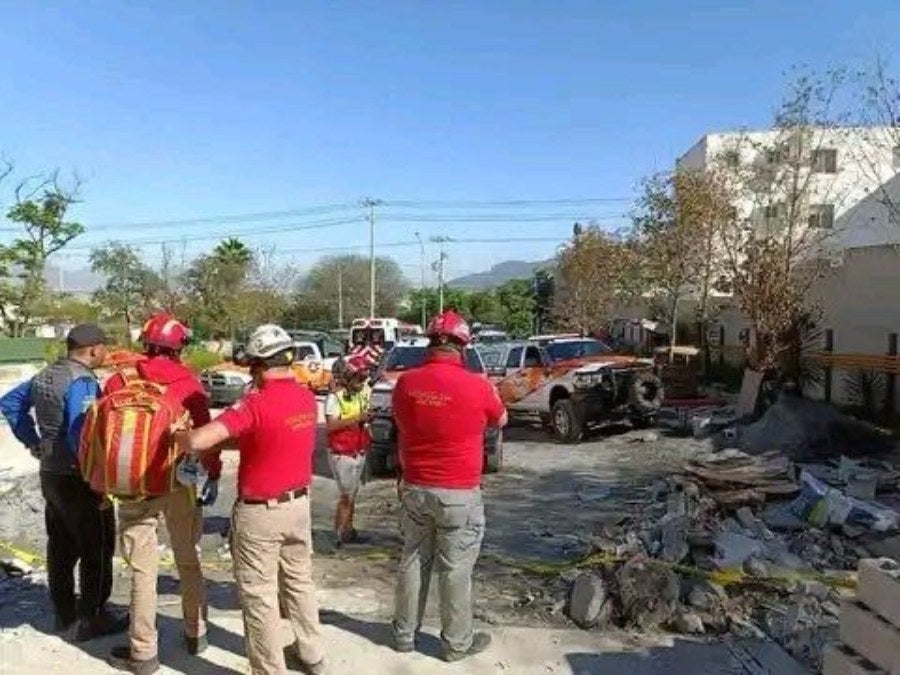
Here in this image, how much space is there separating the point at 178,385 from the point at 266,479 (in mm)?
718

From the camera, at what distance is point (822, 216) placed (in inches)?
1171

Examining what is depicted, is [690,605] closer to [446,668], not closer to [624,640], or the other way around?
[624,640]

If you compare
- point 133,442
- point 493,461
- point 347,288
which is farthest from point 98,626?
point 347,288

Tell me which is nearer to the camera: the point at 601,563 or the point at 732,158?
the point at 601,563

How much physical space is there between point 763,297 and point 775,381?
286cm

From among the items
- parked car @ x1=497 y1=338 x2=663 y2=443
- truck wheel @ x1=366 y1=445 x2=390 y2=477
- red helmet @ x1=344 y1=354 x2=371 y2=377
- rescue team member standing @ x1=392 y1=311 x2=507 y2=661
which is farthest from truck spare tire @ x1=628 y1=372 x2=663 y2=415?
rescue team member standing @ x1=392 y1=311 x2=507 y2=661

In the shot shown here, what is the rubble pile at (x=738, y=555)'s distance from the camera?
17.9 feet

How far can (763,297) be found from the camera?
1778 centimetres

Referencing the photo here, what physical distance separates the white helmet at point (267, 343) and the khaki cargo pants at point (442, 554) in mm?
1063

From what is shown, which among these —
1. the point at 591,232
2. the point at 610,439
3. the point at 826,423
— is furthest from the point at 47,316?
the point at 826,423

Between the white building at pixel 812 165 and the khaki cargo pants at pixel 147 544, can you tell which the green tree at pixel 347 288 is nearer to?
the white building at pixel 812 165

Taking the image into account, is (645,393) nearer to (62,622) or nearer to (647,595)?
(647,595)

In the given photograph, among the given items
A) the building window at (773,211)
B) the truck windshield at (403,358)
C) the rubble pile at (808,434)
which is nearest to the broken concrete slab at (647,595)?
the rubble pile at (808,434)

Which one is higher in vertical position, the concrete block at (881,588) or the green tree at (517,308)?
the green tree at (517,308)
